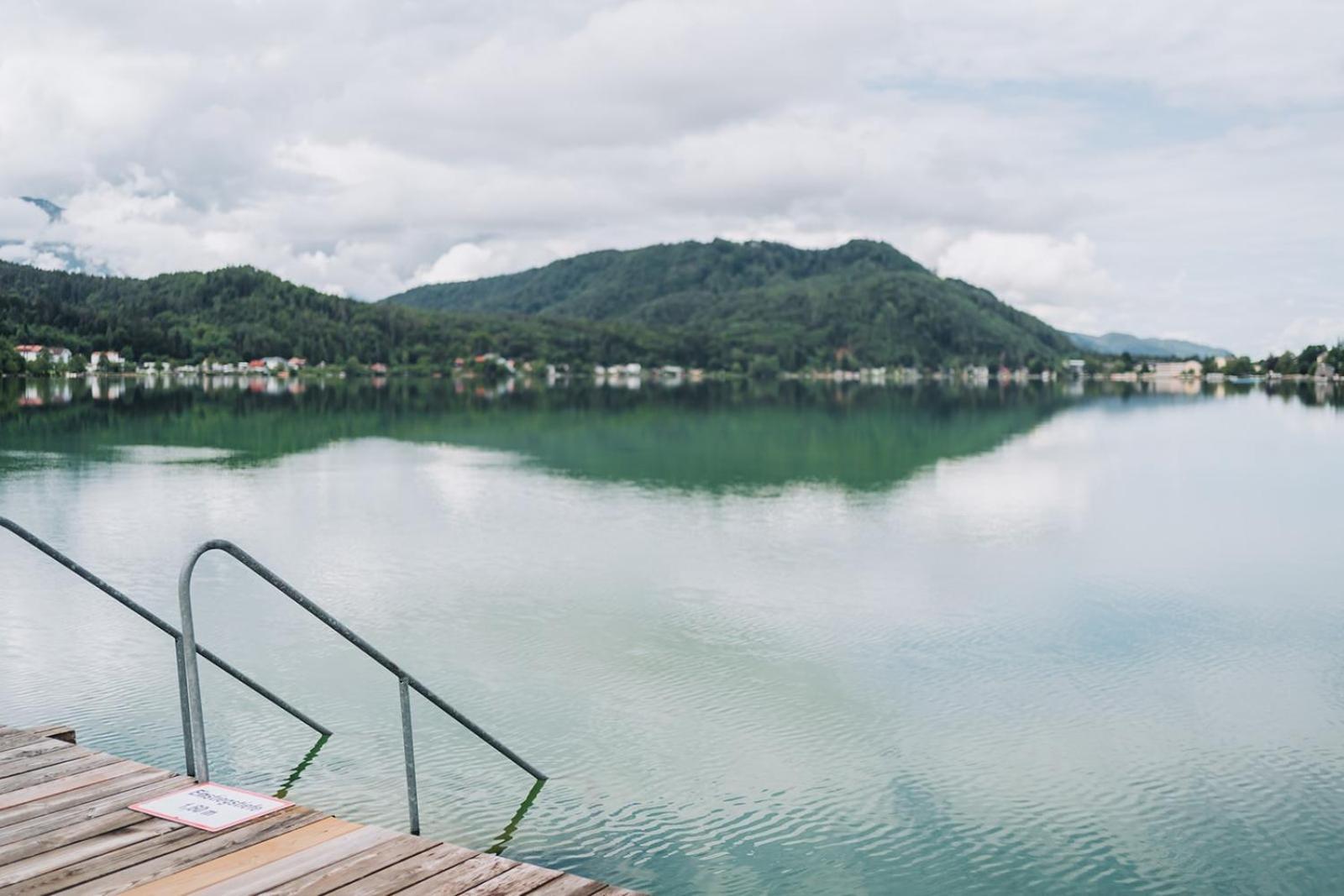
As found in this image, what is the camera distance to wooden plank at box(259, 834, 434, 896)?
668 cm

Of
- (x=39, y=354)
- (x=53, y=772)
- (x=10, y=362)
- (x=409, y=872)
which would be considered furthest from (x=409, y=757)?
(x=39, y=354)

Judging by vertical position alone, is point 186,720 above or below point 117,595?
below

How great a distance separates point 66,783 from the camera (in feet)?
27.3

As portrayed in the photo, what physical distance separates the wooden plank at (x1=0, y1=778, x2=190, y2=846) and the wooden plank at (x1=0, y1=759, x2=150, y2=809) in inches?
14.4

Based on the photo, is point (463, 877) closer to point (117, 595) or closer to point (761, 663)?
point (117, 595)

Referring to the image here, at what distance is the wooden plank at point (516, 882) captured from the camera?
22.2ft

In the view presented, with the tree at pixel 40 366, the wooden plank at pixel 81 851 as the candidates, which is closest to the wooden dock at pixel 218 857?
the wooden plank at pixel 81 851

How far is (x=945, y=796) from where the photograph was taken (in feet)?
38.5

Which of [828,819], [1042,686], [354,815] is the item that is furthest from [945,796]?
[354,815]

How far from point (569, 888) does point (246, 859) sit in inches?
82.4

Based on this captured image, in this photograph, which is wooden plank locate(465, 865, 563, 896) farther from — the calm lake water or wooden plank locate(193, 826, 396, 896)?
the calm lake water

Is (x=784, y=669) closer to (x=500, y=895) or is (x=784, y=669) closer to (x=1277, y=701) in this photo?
(x=1277, y=701)

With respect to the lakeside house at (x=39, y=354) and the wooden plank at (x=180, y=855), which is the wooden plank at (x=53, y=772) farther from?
the lakeside house at (x=39, y=354)

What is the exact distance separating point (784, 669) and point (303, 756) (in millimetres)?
6824
